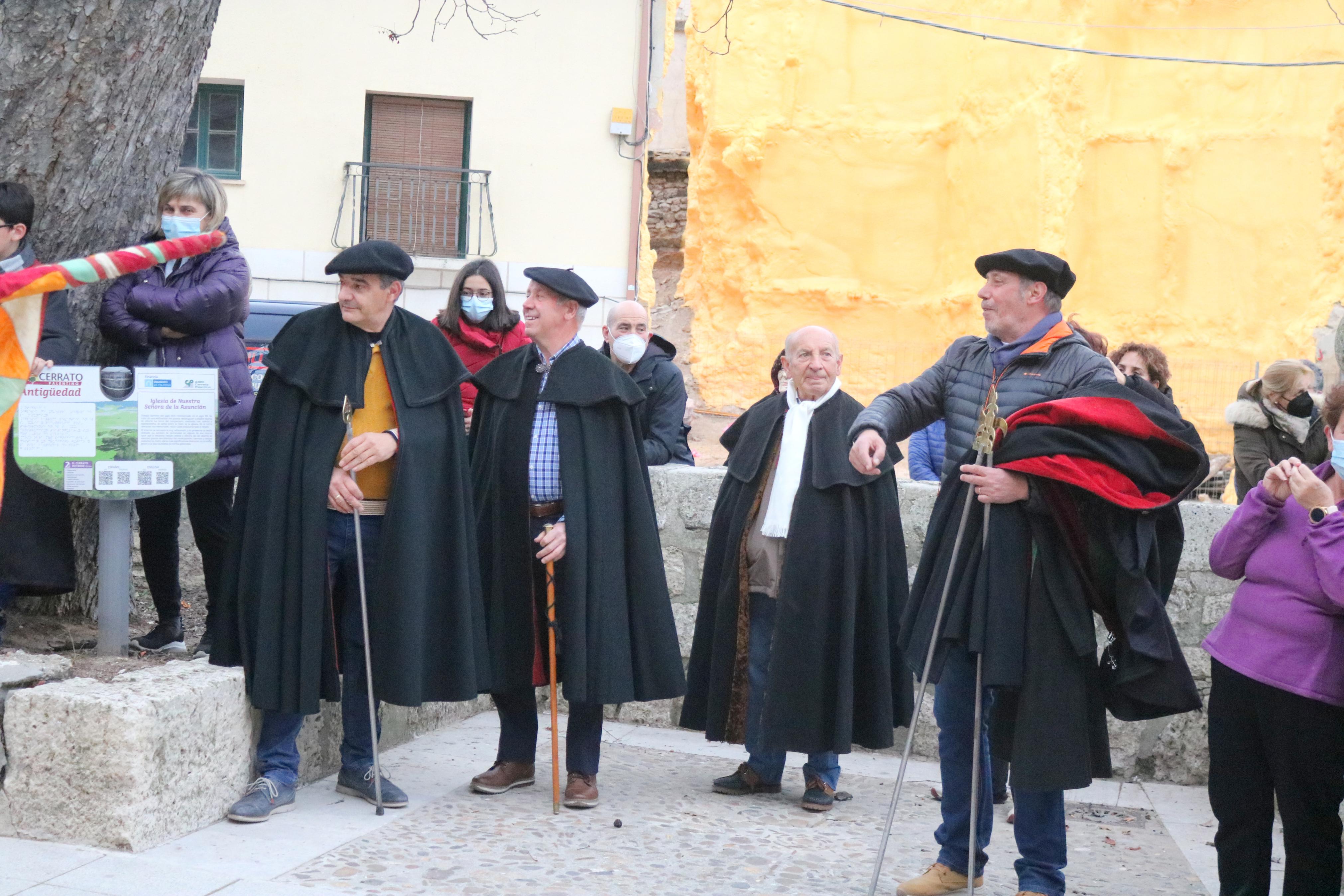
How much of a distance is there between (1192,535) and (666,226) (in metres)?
12.3

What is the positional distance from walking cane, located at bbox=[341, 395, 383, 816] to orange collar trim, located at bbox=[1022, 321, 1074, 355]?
2295 millimetres

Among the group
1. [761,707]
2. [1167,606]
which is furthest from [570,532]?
[1167,606]

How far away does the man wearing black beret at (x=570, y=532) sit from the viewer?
5312 millimetres

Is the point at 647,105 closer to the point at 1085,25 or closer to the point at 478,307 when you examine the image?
the point at 1085,25

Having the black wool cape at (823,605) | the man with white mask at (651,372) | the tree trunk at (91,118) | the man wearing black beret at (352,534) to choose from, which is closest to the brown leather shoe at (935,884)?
the black wool cape at (823,605)

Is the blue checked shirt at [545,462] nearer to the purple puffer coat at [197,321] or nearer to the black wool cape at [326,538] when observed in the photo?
the black wool cape at [326,538]

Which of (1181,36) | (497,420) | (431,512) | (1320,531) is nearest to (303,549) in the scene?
(431,512)

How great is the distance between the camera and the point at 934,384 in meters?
4.83

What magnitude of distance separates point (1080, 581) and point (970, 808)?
837mm

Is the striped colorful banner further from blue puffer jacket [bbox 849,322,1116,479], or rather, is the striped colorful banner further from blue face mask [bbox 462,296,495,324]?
blue face mask [bbox 462,296,495,324]

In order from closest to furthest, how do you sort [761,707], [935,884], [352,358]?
1. [935,884]
2. [352,358]
3. [761,707]

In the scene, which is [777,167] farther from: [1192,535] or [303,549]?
[303,549]

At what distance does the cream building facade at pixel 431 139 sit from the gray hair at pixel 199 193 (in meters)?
11.6

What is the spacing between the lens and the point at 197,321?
530cm
